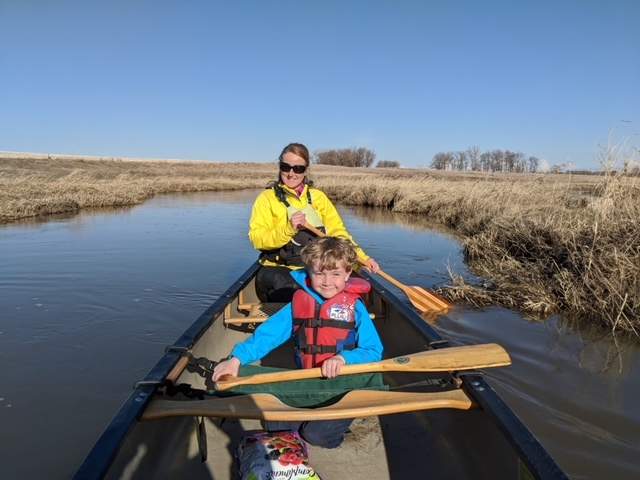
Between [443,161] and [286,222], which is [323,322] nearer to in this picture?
[286,222]

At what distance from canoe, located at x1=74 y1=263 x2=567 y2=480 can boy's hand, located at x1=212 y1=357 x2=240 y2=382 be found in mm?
142

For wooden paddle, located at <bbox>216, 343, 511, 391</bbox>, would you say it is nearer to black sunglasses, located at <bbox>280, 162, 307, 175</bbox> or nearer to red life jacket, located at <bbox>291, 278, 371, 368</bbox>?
red life jacket, located at <bbox>291, 278, 371, 368</bbox>

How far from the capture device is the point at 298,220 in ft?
12.5

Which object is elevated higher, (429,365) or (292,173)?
(292,173)

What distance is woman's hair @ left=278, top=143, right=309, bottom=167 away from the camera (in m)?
3.98

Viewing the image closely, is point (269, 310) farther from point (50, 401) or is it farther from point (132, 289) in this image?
point (132, 289)

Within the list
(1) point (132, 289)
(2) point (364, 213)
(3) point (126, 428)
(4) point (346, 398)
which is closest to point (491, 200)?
(2) point (364, 213)

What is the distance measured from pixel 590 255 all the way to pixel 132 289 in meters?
5.70

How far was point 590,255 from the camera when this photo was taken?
15.6 feet

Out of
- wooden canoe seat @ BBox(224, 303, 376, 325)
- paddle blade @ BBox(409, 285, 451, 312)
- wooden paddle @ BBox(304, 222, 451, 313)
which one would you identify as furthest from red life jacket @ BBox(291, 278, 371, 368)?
paddle blade @ BBox(409, 285, 451, 312)

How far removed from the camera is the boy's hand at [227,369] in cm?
227

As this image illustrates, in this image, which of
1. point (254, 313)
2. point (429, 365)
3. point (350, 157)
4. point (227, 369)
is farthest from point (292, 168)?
point (350, 157)

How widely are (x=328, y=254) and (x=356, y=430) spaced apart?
1.06m

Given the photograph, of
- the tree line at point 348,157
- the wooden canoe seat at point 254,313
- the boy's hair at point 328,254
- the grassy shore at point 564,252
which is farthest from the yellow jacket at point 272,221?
the tree line at point 348,157
